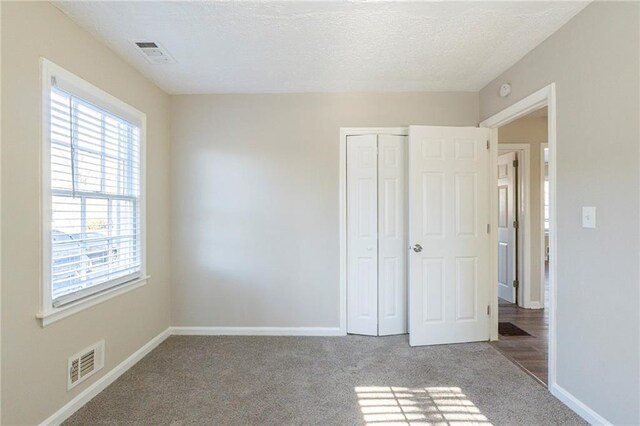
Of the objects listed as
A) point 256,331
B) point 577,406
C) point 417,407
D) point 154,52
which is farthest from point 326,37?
point 577,406

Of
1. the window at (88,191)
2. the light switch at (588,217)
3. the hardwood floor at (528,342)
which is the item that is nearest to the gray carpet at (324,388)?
the hardwood floor at (528,342)

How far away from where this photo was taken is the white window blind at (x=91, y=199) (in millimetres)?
1881

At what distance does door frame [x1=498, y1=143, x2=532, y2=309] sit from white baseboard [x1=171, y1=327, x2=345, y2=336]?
2652 mm

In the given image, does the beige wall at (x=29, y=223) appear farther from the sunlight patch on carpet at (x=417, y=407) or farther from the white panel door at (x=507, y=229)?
the white panel door at (x=507, y=229)

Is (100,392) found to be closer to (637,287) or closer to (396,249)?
(396,249)

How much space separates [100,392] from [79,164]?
5.29 feet

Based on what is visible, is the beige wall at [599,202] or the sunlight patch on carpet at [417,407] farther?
the sunlight patch on carpet at [417,407]

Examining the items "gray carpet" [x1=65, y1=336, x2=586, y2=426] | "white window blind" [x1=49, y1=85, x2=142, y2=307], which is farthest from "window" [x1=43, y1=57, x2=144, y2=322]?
"gray carpet" [x1=65, y1=336, x2=586, y2=426]

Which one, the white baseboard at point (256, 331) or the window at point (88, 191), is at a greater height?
the window at point (88, 191)

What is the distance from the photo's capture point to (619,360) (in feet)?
5.55

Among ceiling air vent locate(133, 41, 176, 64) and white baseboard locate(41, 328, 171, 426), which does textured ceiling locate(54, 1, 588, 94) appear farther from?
white baseboard locate(41, 328, 171, 426)

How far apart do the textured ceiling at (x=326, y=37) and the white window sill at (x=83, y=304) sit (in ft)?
6.02

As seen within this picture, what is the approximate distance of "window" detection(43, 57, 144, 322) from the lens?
1832mm

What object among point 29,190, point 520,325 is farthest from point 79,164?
point 520,325
